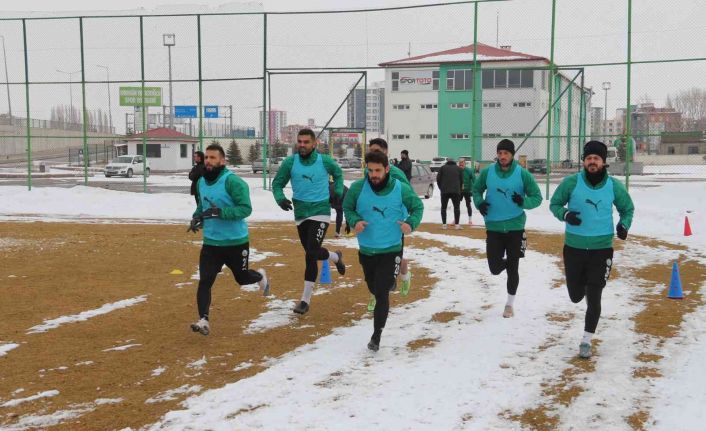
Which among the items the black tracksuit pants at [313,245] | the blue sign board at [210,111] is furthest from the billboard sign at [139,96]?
the black tracksuit pants at [313,245]

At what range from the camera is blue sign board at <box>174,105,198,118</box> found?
2548cm

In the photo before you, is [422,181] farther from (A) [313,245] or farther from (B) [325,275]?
(A) [313,245]

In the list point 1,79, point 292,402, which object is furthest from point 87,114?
point 292,402

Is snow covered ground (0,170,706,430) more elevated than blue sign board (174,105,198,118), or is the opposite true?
blue sign board (174,105,198,118)

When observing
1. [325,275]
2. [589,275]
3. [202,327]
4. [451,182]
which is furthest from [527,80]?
[202,327]

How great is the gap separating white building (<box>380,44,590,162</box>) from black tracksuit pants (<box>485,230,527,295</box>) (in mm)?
13792

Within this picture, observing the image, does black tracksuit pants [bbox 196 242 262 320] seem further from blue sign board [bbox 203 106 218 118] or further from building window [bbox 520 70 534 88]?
building window [bbox 520 70 534 88]

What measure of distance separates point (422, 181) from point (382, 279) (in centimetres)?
2303

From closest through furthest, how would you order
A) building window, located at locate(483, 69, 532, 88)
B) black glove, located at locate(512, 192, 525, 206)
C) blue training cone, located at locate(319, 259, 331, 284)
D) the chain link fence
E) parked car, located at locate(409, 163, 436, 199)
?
black glove, located at locate(512, 192, 525, 206) < blue training cone, located at locate(319, 259, 331, 284) < the chain link fence < building window, located at locate(483, 69, 532, 88) < parked car, located at locate(409, 163, 436, 199)

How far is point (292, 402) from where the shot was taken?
500cm

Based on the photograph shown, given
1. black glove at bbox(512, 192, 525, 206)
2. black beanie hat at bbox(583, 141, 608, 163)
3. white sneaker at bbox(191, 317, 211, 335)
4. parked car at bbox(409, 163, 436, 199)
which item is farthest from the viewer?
parked car at bbox(409, 163, 436, 199)

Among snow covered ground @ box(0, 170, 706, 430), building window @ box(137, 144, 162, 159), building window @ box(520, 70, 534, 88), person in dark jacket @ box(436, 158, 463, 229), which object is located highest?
building window @ box(520, 70, 534, 88)

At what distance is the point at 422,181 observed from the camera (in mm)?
29188

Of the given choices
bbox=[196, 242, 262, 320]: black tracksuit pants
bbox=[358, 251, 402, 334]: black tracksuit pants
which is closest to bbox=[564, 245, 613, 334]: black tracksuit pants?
bbox=[358, 251, 402, 334]: black tracksuit pants
